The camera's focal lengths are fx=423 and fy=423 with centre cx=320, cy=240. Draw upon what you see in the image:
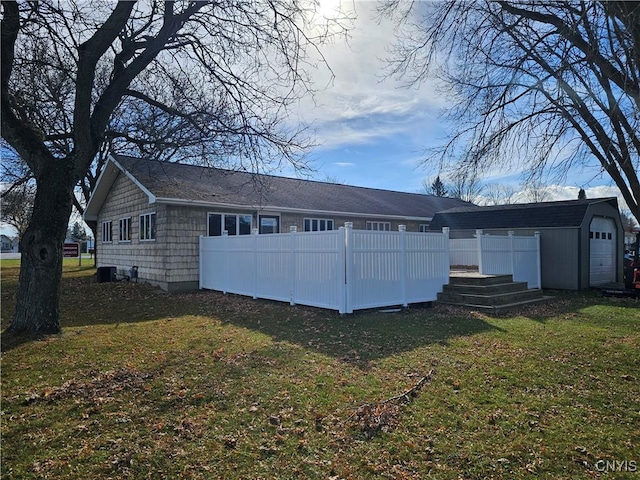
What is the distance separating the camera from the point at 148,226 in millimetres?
15984

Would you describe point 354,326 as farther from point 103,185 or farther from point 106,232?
point 106,232

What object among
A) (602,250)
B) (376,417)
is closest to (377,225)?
(602,250)

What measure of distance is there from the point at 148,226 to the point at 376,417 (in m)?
14.0

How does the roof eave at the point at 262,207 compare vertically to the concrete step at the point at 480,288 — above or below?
above

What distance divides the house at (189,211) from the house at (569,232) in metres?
4.22

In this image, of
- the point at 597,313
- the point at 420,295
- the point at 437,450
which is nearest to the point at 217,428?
the point at 437,450

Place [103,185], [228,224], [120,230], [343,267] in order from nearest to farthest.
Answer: [343,267] → [228,224] → [120,230] → [103,185]

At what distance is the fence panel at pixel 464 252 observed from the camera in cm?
1576

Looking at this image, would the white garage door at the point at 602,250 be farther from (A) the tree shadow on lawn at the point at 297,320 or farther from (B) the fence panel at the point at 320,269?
(B) the fence panel at the point at 320,269

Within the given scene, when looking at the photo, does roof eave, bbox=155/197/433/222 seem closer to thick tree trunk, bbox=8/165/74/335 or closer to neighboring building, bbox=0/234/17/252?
thick tree trunk, bbox=8/165/74/335

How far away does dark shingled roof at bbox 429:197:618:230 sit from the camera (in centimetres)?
1630

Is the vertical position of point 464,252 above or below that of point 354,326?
above

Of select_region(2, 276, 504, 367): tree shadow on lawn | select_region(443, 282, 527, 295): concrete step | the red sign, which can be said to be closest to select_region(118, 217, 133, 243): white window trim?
select_region(2, 276, 504, 367): tree shadow on lawn

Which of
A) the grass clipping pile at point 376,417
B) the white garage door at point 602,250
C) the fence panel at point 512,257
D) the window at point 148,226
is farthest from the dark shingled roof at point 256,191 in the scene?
the white garage door at point 602,250
